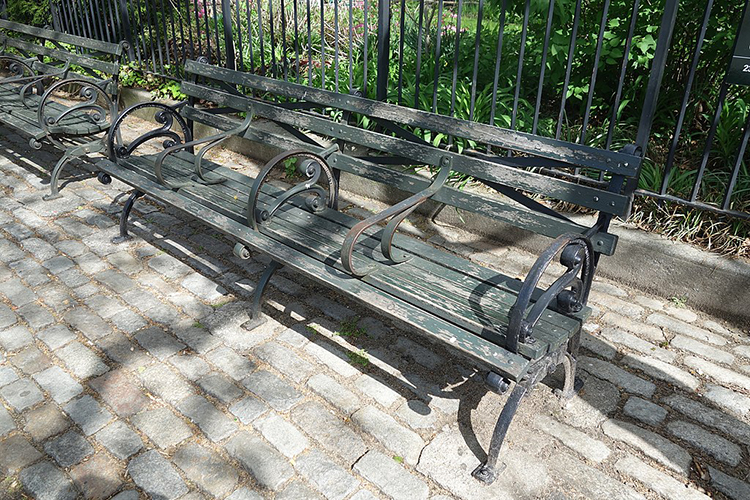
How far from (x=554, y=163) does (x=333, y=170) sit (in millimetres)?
1350

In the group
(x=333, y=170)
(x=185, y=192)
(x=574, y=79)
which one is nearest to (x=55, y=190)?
(x=185, y=192)

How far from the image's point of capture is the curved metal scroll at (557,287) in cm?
217

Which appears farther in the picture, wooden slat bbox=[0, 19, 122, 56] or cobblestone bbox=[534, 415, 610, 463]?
wooden slat bbox=[0, 19, 122, 56]

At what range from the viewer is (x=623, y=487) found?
2.31 meters

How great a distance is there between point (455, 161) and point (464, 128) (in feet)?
0.62

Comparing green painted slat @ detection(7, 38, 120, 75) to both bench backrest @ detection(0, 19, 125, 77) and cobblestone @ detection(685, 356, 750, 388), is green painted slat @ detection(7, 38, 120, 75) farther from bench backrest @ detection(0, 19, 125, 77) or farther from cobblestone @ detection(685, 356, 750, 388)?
cobblestone @ detection(685, 356, 750, 388)

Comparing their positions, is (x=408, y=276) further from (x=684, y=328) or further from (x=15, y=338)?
(x=15, y=338)

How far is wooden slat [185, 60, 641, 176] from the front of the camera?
263 centimetres

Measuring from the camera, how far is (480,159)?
297 cm

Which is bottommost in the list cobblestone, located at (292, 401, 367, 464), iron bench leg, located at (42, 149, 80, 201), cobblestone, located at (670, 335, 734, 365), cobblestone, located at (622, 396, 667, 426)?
cobblestone, located at (292, 401, 367, 464)

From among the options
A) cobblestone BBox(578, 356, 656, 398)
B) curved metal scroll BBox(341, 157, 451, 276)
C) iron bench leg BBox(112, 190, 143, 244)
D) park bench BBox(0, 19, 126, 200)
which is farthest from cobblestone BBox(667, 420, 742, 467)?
park bench BBox(0, 19, 126, 200)

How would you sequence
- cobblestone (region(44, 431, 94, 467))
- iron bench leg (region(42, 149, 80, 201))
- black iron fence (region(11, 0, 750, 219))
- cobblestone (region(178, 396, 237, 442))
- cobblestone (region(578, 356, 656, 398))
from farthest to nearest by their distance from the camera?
1. iron bench leg (region(42, 149, 80, 201))
2. black iron fence (region(11, 0, 750, 219))
3. cobblestone (region(578, 356, 656, 398))
4. cobblestone (region(178, 396, 237, 442))
5. cobblestone (region(44, 431, 94, 467))

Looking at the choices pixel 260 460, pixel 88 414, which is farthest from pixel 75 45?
pixel 260 460

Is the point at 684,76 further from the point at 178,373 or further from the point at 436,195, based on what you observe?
the point at 178,373
